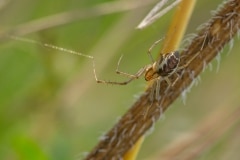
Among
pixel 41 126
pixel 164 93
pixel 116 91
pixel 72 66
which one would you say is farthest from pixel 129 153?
pixel 116 91

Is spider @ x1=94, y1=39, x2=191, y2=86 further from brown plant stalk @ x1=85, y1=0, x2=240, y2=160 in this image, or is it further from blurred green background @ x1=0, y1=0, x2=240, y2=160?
blurred green background @ x1=0, y1=0, x2=240, y2=160

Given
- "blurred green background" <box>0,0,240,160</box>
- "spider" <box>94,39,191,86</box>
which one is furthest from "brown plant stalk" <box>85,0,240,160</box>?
"blurred green background" <box>0,0,240,160</box>

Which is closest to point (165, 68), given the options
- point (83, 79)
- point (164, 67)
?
point (164, 67)

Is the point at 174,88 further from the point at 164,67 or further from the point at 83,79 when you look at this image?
the point at 83,79

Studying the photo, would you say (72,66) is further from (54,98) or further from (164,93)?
(164,93)

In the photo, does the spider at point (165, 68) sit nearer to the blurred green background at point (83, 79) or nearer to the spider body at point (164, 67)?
the spider body at point (164, 67)

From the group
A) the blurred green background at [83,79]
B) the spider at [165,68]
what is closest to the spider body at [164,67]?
the spider at [165,68]
